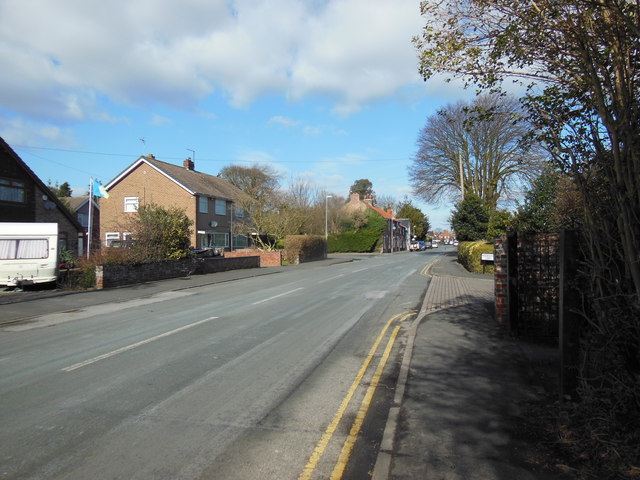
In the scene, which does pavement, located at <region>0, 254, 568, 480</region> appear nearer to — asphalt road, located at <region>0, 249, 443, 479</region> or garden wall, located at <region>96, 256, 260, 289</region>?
asphalt road, located at <region>0, 249, 443, 479</region>

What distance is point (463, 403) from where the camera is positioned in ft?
16.0

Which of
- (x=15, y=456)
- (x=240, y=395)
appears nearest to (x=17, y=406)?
(x=15, y=456)

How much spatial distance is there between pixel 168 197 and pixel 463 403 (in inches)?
1472

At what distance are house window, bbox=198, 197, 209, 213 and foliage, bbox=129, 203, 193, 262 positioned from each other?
16218 millimetres

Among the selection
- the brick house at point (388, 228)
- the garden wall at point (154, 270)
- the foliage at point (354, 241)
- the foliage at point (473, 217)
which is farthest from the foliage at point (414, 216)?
the garden wall at point (154, 270)

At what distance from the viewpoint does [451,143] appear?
123 feet

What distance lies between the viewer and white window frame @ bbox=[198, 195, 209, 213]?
127ft

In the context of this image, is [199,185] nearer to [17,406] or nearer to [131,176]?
[131,176]

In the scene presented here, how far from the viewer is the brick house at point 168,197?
38.4m

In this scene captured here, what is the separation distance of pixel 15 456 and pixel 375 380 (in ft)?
12.7

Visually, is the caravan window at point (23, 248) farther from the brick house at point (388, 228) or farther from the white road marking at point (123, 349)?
the brick house at point (388, 228)

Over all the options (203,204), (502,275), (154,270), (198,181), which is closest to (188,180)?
(198,181)

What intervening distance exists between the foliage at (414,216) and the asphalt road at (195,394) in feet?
296

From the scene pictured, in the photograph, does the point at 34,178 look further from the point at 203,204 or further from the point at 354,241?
the point at 354,241
